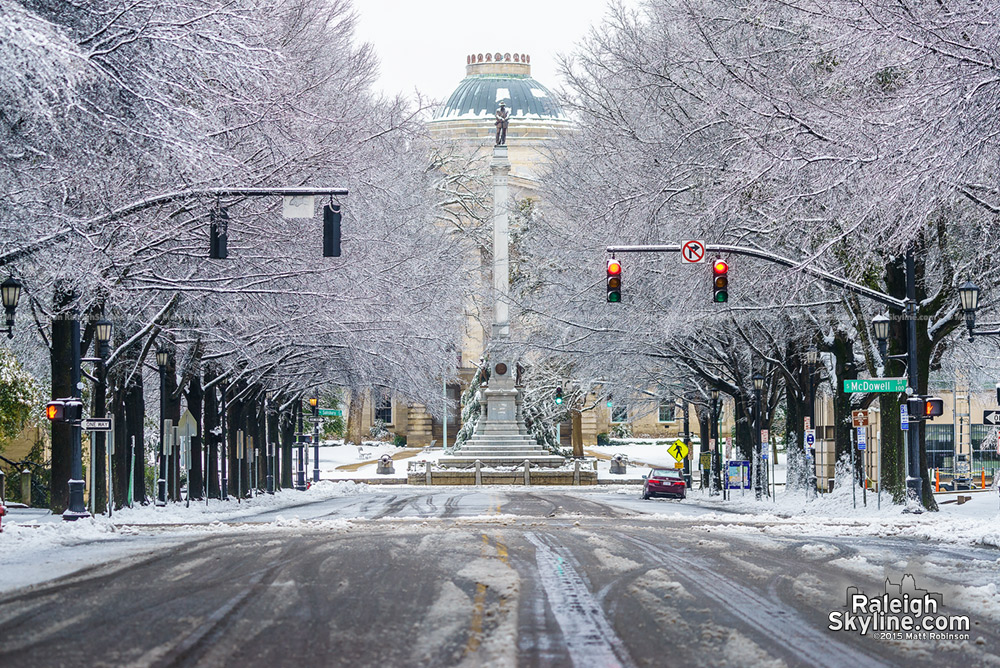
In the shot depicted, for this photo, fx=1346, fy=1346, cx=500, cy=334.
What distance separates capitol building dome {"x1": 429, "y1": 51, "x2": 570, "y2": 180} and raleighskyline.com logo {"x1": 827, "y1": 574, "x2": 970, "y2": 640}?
68038mm

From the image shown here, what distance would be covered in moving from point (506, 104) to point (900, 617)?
105 m

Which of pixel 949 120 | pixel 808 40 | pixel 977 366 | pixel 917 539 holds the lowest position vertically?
pixel 917 539

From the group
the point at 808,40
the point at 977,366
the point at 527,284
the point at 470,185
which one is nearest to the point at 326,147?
the point at 808,40

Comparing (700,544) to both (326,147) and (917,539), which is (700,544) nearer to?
(917,539)

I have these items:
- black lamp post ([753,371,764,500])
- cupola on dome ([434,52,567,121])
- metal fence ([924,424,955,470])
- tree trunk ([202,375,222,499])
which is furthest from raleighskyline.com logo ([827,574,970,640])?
cupola on dome ([434,52,567,121])

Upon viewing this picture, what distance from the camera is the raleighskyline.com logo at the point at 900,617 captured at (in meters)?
11.1

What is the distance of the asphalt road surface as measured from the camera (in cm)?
996

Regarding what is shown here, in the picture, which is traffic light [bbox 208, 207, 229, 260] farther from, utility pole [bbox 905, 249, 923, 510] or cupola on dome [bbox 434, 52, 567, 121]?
cupola on dome [bbox 434, 52, 567, 121]

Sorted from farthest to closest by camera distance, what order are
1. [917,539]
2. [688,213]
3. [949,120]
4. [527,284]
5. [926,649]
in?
[527,284] → [688,213] → [917,539] → [949,120] → [926,649]

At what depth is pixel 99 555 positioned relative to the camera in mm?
18516

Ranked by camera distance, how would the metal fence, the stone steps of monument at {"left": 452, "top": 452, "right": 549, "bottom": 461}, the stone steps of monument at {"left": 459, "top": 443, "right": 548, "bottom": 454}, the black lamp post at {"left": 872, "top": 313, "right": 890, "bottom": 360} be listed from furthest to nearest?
the stone steps of monument at {"left": 459, "top": 443, "right": 548, "bottom": 454}
the stone steps of monument at {"left": 452, "top": 452, "right": 549, "bottom": 461}
the metal fence
the black lamp post at {"left": 872, "top": 313, "right": 890, "bottom": 360}

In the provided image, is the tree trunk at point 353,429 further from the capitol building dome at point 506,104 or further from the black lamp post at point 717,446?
the black lamp post at point 717,446

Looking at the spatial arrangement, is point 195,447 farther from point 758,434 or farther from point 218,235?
point 218,235

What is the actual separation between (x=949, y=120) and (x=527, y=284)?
39863 millimetres
